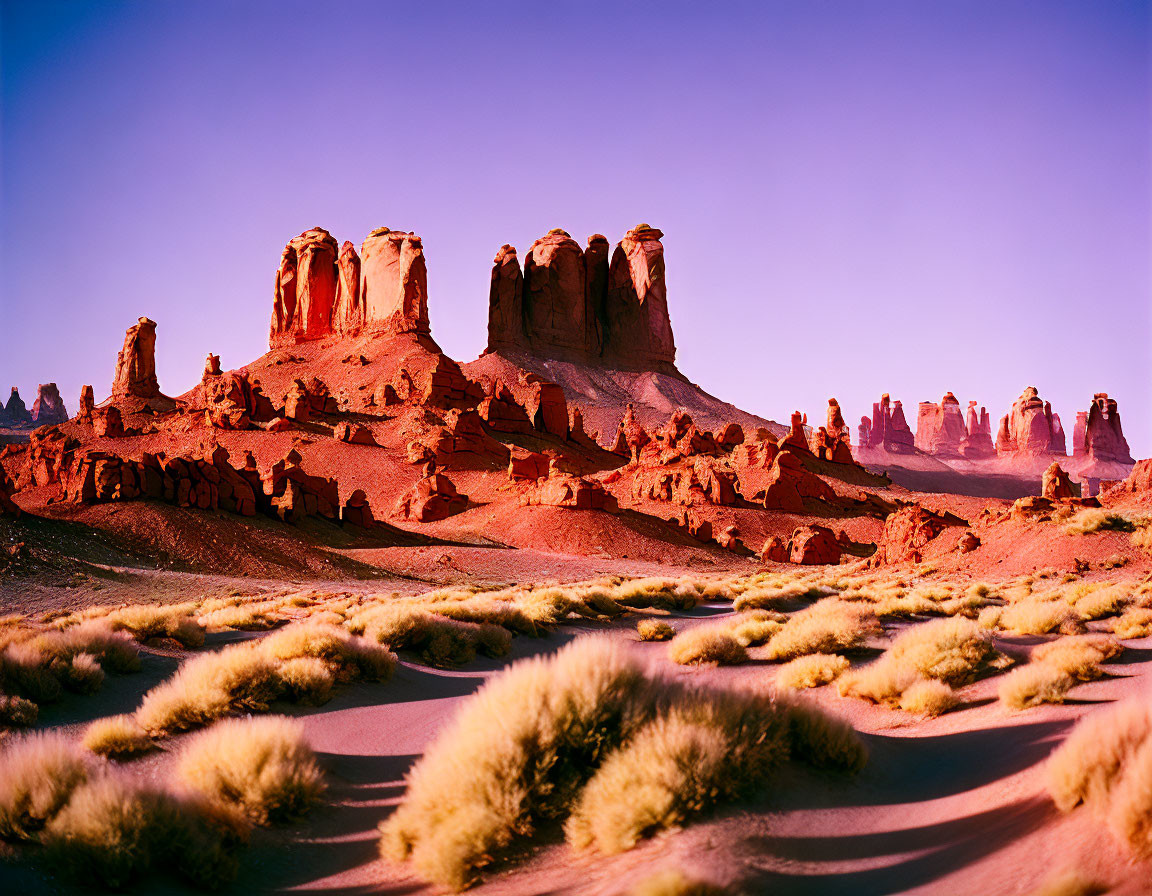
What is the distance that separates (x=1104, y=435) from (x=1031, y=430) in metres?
13.4

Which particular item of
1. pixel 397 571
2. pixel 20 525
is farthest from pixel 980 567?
pixel 20 525

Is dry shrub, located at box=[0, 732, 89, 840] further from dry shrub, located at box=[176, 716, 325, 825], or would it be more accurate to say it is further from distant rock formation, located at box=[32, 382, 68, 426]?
distant rock formation, located at box=[32, 382, 68, 426]

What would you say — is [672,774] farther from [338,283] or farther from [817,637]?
[338,283]

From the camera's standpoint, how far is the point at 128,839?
5.31 meters

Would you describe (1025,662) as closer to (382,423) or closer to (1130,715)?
(1130,715)

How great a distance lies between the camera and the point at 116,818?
5305 mm

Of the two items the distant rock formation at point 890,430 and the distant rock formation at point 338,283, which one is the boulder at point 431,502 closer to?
the distant rock formation at point 338,283

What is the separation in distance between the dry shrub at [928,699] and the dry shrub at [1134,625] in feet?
18.9

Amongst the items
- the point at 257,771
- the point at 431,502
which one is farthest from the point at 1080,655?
the point at 431,502

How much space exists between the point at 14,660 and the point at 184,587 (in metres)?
19.9

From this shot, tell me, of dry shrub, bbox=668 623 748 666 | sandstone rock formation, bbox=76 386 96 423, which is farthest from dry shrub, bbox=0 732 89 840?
sandstone rock formation, bbox=76 386 96 423

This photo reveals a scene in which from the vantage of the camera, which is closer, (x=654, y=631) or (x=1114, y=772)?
(x=1114, y=772)

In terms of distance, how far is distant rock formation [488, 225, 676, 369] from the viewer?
138 m

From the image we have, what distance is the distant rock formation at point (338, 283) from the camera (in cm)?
11644
